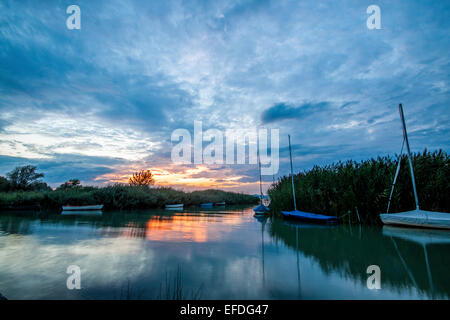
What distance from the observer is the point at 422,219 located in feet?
26.8

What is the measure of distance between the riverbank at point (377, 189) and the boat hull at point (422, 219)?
Result: 1.79 meters

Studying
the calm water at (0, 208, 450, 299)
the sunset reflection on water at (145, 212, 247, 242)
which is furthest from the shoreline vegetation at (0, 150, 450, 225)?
the sunset reflection on water at (145, 212, 247, 242)

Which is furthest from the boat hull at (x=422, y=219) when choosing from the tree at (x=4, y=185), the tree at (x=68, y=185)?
the tree at (x=4, y=185)

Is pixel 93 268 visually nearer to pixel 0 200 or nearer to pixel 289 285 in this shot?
pixel 289 285

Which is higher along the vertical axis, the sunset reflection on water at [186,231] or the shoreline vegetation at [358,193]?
the shoreline vegetation at [358,193]

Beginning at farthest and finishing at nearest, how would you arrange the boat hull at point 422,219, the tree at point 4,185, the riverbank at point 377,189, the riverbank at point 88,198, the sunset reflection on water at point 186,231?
1. the tree at point 4,185
2. the riverbank at point 88,198
3. the riverbank at point 377,189
4. the boat hull at point 422,219
5. the sunset reflection on water at point 186,231


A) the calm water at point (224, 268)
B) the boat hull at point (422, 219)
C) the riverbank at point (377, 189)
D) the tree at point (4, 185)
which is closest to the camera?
the calm water at point (224, 268)

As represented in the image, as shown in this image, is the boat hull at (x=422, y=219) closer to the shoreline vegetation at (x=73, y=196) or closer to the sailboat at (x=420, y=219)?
the sailboat at (x=420, y=219)

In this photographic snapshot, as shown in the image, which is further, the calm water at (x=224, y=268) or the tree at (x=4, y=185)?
the tree at (x=4, y=185)

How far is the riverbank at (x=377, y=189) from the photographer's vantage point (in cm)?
993

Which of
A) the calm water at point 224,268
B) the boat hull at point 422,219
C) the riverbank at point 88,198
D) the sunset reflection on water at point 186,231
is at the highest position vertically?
the riverbank at point 88,198

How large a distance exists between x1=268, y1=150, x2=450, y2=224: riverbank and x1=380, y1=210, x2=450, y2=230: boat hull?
70.5 inches
